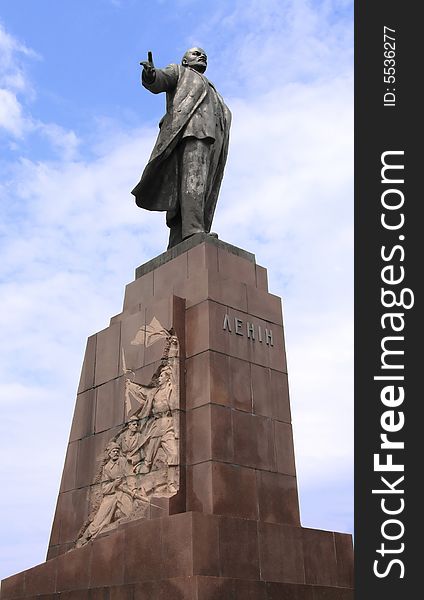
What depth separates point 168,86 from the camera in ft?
44.0

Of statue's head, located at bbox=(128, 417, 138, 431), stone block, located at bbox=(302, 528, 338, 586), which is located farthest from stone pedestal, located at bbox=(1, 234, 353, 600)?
statue's head, located at bbox=(128, 417, 138, 431)

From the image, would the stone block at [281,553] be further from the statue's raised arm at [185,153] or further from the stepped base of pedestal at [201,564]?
the statue's raised arm at [185,153]

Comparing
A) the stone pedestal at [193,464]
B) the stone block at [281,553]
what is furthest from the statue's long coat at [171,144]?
the stone block at [281,553]

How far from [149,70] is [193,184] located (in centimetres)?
206

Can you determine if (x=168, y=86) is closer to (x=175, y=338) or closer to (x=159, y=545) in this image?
(x=175, y=338)

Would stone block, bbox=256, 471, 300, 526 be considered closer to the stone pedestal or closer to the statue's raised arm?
the stone pedestal

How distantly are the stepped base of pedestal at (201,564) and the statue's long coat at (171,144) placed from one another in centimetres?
573

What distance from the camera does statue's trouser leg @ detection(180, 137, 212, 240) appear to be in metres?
12.8

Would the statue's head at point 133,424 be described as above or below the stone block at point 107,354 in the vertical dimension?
below

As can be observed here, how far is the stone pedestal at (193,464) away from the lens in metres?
9.38

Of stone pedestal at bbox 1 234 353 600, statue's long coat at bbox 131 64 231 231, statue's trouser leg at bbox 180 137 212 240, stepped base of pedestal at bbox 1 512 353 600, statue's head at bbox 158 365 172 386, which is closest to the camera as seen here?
stepped base of pedestal at bbox 1 512 353 600

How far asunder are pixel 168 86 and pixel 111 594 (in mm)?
8441

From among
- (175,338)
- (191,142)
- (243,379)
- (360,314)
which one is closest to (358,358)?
(360,314)

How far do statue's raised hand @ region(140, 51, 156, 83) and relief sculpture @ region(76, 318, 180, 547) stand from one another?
4.34 m
